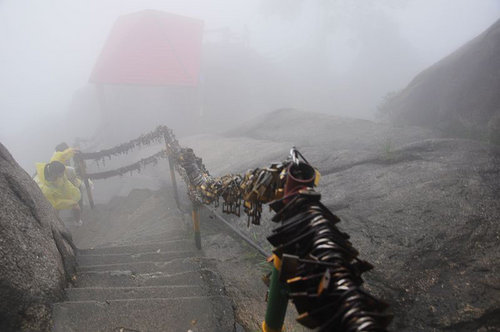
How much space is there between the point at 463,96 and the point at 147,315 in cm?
1163

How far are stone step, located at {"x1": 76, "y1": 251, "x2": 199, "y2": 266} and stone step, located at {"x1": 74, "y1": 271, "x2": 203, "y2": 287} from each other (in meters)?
0.69

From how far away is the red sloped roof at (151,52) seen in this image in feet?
55.8

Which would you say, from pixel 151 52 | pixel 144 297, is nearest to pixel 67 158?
pixel 144 297

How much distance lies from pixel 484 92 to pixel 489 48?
6.34 ft

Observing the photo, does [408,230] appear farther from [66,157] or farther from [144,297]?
[66,157]

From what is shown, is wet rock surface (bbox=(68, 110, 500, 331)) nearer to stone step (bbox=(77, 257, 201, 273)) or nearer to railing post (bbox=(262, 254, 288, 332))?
stone step (bbox=(77, 257, 201, 273))

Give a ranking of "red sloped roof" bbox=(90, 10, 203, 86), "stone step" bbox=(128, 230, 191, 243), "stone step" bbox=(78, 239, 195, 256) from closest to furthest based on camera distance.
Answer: "stone step" bbox=(78, 239, 195, 256) → "stone step" bbox=(128, 230, 191, 243) → "red sloped roof" bbox=(90, 10, 203, 86)

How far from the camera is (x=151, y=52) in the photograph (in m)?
18.5

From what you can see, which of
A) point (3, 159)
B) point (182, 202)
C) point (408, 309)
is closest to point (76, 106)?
point (182, 202)

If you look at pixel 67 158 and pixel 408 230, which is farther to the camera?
pixel 67 158

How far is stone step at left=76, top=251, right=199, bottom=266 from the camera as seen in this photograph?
14.6ft

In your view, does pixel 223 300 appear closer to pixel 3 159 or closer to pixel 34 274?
pixel 34 274

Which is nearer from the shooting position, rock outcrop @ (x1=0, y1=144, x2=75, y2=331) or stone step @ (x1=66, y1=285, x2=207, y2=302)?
rock outcrop @ (x1=0, y1=144, x2=75, y2=331)

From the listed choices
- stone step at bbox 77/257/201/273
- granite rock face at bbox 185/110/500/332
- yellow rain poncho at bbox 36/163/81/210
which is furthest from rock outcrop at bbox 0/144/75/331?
yellow rain poncho at bbox 36/163/81/210
